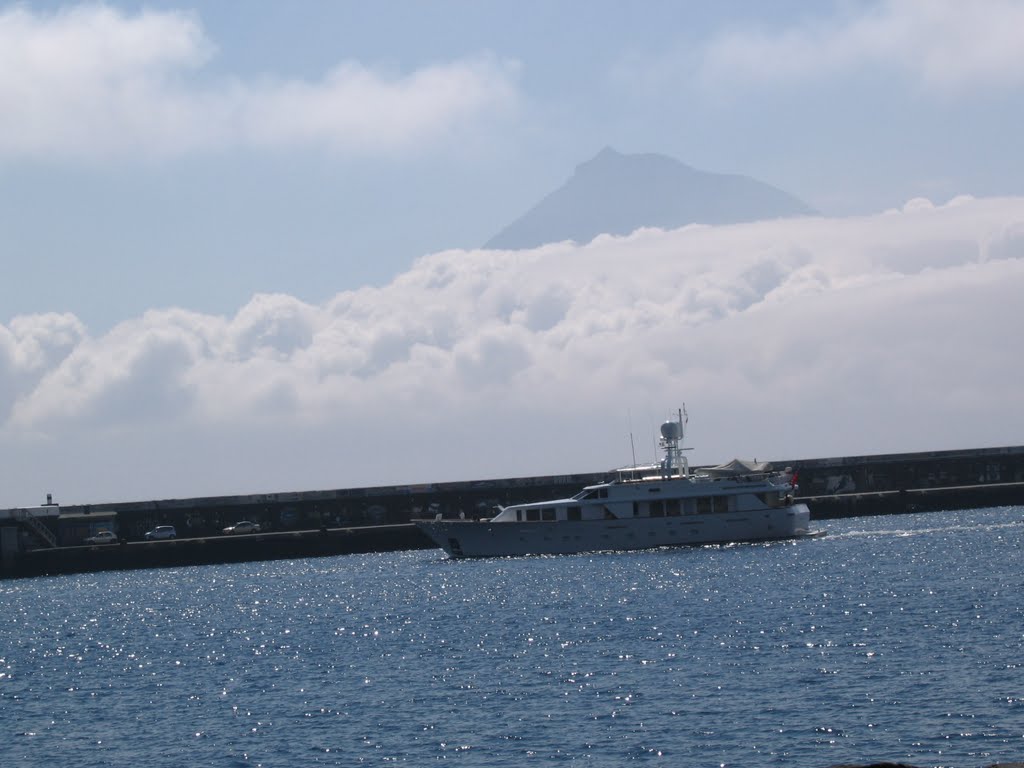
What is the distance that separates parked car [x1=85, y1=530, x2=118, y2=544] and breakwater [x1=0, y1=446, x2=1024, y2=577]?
378mm

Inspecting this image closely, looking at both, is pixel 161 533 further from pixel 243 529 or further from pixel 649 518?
pixel 649 518

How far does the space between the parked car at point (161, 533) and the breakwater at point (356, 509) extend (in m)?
0.80

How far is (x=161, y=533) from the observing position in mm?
85125

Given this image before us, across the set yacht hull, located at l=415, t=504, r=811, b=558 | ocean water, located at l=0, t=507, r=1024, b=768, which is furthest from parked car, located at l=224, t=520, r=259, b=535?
ocean water, located at l=0, t=507, r=1024, b=768

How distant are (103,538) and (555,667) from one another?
5321 centimetres

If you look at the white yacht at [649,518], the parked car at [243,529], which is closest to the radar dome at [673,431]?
the white yacht at [649,518]

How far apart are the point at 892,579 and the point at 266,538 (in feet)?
127

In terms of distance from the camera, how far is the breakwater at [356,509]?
79812 millimetres

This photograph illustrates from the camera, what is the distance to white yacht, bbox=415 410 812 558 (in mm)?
68062

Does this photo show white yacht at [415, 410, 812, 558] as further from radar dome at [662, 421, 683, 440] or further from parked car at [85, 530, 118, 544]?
parked car at [85, 530, 118, 544]

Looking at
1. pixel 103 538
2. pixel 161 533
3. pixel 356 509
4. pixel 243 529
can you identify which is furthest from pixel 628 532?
pixel 103 538

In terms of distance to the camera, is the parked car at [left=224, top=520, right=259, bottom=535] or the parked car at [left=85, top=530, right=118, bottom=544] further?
the parked car at [left=224, top=520, right=259, bottom=535]

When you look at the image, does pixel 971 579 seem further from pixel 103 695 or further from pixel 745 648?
pixel 103 695

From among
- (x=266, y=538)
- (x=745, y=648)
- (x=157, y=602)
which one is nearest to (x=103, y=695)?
(x=745, y=648)
